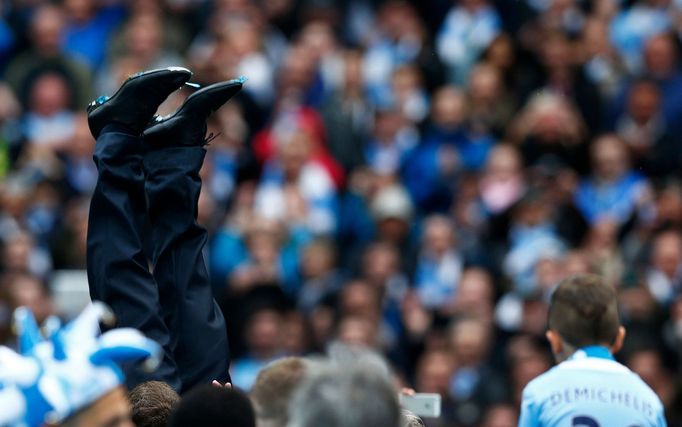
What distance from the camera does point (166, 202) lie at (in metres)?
5.40

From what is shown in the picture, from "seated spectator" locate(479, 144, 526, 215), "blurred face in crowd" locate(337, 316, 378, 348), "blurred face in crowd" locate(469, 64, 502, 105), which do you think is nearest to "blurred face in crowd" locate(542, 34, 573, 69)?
"blurred face in crowd" locate(469, 64, 502, 105)

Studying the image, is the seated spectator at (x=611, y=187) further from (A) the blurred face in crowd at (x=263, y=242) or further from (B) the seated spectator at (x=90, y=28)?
(B) the seated spectator at (x=90, y=28)

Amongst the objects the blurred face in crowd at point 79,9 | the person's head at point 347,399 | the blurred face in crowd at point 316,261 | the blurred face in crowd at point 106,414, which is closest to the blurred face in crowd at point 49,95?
the blurred face in crowd at point 79,9

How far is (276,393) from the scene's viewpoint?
377 centimetres

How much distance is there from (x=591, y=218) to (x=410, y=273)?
4.57 feet

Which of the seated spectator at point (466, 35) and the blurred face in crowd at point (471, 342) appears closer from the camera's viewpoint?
the blurred face in crowd at point (471, 342)

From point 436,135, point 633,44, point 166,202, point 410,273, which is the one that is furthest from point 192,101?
point 633,44

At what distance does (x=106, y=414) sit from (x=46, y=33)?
9739 millimetres

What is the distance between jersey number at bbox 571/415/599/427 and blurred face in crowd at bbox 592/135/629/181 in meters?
6.02

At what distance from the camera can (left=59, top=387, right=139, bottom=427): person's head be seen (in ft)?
10.3

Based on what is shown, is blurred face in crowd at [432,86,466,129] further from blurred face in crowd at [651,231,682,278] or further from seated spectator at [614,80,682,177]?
blurred face in crowd at [651,231,682,278]

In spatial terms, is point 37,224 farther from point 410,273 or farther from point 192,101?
point 192,101

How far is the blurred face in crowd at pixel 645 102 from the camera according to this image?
1130cm

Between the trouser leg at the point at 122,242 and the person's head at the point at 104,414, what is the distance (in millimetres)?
1736
